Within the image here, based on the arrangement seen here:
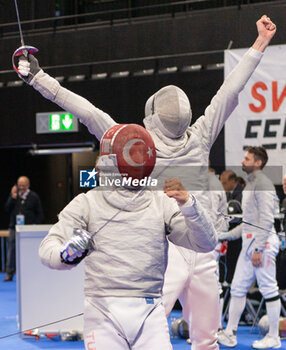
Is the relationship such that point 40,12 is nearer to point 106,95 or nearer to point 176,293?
point 106,95

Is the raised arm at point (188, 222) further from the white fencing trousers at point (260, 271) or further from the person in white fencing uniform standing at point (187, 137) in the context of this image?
the white fencing trousers at point (260, 271)

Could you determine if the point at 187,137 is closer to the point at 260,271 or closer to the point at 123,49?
the point at 260,271

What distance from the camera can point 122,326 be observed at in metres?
2.32

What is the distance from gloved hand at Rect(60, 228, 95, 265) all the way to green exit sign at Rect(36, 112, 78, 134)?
8165mm

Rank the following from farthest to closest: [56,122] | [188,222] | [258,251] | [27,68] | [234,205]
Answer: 1. [56,122]
2. [234,205]
3. [258,251]
4. [27,68]
5. [188,222]

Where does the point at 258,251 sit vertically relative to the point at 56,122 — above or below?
below

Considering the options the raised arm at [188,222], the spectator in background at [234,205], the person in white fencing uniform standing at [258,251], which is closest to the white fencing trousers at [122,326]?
the raised arm at [188,222]

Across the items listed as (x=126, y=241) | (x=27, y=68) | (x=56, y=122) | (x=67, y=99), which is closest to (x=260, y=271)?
(x=67, y=99)

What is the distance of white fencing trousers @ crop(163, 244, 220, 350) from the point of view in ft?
10.3

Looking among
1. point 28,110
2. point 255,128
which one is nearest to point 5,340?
point 255,128

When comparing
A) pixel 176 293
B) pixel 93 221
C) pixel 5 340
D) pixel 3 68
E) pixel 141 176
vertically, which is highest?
pixel 3 68

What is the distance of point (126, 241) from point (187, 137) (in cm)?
98

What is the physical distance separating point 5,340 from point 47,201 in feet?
25.8

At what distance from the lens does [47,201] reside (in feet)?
45.0
